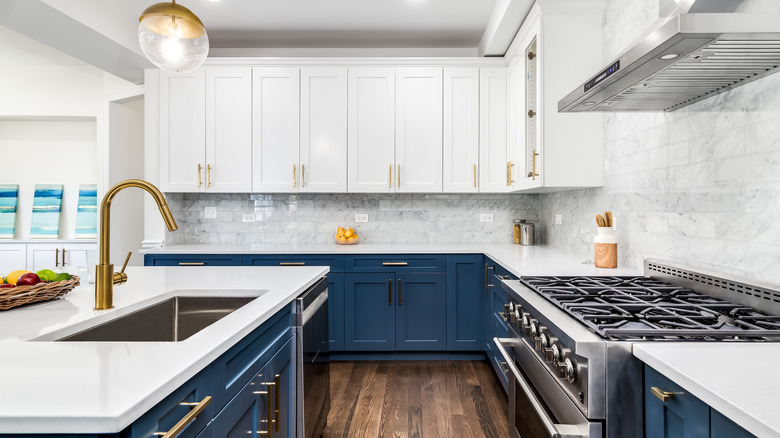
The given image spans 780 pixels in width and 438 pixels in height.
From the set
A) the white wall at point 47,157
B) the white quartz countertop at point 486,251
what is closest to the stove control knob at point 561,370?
the white quartz countertop at point 486,251

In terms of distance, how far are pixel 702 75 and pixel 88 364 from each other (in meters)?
1.92

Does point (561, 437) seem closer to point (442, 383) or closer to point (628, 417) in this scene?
point (628, 417)

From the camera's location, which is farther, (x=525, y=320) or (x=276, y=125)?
(x=276, y=125)

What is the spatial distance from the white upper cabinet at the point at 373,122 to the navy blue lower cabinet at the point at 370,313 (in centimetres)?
79

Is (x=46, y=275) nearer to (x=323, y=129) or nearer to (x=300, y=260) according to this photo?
(x=300, y=260)

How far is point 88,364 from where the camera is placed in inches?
32.9

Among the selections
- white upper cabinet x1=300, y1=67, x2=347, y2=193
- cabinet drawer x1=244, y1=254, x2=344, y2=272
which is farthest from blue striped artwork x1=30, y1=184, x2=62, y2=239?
white upper cabinet x1=300, y1=67, x2=347, y2=193

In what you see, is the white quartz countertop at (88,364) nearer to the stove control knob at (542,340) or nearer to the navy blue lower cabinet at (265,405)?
the navy blue lower cabinet at (265,405)

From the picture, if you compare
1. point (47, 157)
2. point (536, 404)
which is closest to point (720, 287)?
point (536, 404)

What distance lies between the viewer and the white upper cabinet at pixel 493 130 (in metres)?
3.63

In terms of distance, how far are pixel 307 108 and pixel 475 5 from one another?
5.17 feet

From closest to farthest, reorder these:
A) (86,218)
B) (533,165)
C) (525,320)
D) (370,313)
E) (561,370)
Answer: (561,370) < (525,320) < (533,165) < (370,313) < (86,218)

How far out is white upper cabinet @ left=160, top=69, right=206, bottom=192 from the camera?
367 centimetres

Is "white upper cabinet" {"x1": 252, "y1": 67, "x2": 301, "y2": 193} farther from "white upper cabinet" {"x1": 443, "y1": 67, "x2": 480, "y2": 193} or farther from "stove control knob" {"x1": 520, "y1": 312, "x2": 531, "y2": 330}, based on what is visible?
"stove control knob" {"x1": 520, "y1": 312, "x2": 531, "y2": 330}
